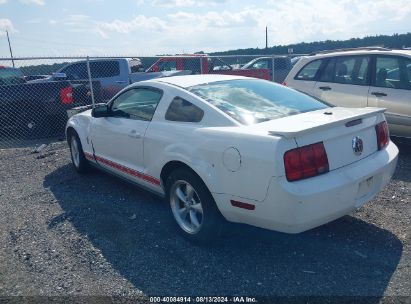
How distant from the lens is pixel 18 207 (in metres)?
5.18

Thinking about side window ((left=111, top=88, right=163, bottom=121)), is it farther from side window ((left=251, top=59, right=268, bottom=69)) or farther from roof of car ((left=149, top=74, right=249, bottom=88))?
side window ((left=251, top=59, right=268, bottom=69))

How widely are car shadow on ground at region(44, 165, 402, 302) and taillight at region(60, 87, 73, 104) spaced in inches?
203

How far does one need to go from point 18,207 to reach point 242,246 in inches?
122

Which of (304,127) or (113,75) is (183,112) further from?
(113,75)

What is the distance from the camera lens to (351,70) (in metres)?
6.91

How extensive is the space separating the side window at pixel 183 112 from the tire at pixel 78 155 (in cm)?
245

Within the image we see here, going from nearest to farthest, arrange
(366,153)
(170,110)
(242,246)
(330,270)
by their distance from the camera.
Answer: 1. (330,270)
2. (366,153)
3. (242,246)
4. (170,110)

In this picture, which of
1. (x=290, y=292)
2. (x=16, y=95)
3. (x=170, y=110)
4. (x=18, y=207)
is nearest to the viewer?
(x=290, y=292)

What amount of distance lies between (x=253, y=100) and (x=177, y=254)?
1.66 meters

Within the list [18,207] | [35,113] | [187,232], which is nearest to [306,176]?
[187,232]

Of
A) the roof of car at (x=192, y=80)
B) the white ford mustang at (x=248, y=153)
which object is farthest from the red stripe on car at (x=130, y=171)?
the roof of car at (x=192, y=80)

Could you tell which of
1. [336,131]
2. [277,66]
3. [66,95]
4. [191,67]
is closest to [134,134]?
[336,131]

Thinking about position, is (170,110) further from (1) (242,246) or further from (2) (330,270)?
(2) (330,270)

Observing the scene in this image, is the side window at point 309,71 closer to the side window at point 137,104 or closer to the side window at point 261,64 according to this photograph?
the side window at point 137,104
